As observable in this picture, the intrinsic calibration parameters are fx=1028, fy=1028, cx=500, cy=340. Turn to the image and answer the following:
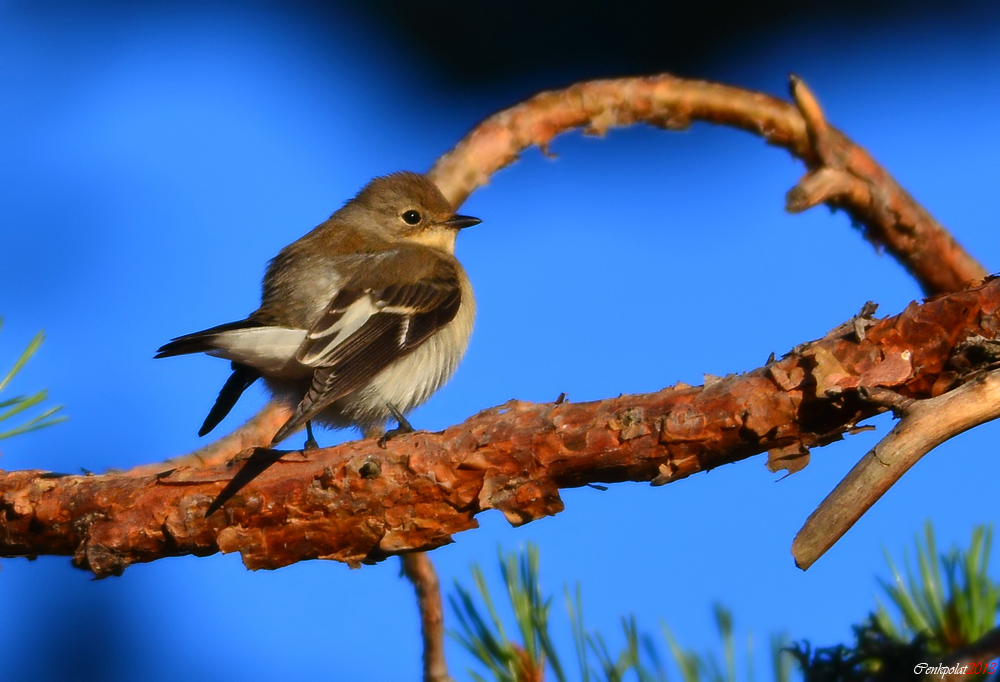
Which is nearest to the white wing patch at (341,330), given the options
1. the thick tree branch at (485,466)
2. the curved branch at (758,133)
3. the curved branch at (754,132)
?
the curved branch at (754,132)

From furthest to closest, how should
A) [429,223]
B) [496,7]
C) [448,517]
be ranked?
1. [429,223]
2. [496,7]
3. [448,517]

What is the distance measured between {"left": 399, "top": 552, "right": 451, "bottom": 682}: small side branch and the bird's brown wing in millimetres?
577

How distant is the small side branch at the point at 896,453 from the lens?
1686 mm

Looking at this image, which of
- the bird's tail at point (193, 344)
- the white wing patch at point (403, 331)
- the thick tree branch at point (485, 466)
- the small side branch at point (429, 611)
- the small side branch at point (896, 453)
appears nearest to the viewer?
the small side branch at point (896, 453)

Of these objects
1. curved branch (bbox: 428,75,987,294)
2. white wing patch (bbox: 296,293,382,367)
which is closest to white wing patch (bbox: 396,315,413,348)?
white wing patch (bbox: 296,293,382,367)

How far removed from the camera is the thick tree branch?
2.06 meters

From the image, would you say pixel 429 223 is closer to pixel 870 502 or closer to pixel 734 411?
pixel 734 411

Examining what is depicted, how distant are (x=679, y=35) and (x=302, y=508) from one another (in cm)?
248

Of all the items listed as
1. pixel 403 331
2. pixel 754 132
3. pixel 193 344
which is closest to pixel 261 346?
pixel 193 344

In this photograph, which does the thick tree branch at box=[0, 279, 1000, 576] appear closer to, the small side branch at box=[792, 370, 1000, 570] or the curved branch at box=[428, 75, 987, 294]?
the small side branch at box=[792, 370, 1000, 570]

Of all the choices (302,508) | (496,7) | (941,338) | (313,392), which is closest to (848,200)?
(496,7)

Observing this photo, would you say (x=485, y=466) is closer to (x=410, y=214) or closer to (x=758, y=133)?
(x=758, y=133)

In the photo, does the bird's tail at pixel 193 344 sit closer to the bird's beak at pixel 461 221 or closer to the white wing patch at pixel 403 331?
the white wing patch at pixel 403 331

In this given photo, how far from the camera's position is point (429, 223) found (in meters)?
5.02
